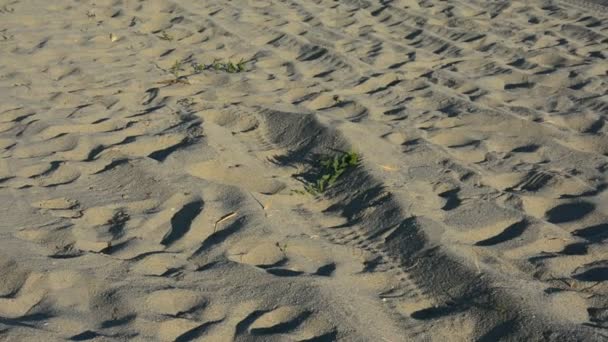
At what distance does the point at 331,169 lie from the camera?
3.75m

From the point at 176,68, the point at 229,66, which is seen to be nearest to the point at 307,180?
the point at 229,66

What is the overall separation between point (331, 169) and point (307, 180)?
12 centimetres

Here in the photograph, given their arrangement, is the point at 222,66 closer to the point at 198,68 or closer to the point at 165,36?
the point at 198,68

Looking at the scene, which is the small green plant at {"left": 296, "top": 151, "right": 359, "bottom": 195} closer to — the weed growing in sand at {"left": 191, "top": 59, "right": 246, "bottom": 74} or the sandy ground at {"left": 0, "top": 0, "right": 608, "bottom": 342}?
the sandy ground at {"left": 0, "top": 0, "right": 608, "bottom": 342}

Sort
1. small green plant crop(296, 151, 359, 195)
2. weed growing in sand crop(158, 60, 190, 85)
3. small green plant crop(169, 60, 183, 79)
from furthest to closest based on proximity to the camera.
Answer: small green plant crop(169, 60, 183, 79) < weed growing in sand crop(158, 60, 190, 85) < small green plant crop(296, 151, 359, 195)

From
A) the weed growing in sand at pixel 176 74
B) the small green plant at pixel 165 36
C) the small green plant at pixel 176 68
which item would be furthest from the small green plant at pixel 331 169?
the small green plant at pixel 165 36

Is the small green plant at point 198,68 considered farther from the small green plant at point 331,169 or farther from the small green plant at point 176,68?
the small green plant at point 331,169

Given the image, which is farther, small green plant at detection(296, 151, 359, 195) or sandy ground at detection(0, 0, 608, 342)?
small green plant at detection(296, 151, 359, 195)

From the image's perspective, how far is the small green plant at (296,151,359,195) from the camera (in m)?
3.64

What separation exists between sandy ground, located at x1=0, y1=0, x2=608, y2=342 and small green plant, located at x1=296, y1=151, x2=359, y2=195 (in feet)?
0.09

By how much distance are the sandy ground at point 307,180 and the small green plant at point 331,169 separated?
0.03 metres

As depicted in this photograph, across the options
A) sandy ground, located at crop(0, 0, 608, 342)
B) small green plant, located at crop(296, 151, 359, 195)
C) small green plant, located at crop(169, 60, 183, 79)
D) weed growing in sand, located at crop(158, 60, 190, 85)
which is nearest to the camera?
sandy ground, located at crop(0, 0, 608, 342)

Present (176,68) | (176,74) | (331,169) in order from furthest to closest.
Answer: (176,68)
(176,74)
(331,169)

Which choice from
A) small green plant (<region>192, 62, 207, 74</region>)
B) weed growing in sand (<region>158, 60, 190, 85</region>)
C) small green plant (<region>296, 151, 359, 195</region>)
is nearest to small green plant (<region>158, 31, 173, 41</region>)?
weed growing in sand (<region>158, 60, 190, 85</region>)
